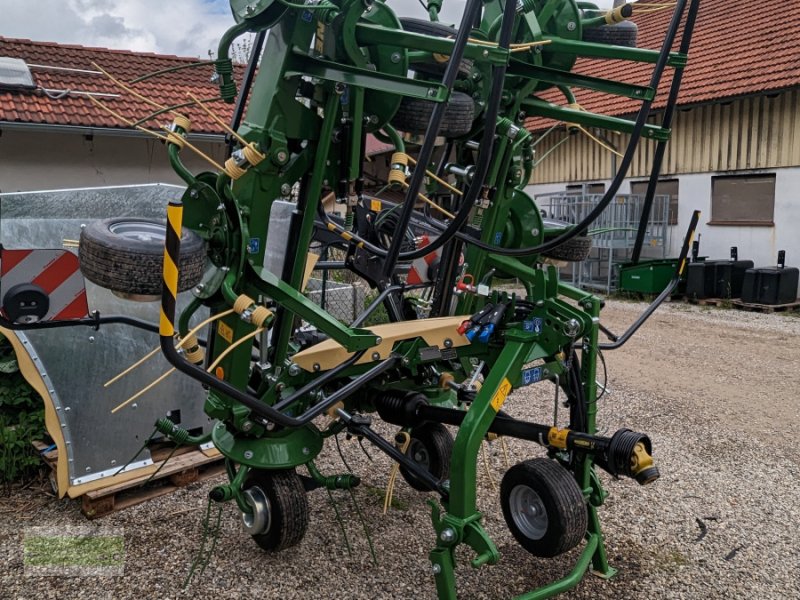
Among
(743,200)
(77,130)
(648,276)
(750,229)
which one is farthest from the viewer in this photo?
(743,200)

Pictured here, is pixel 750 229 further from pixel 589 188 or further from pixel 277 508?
pixel 277 508

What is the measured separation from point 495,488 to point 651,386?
9.29 ft

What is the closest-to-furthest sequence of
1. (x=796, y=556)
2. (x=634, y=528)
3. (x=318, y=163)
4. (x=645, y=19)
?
1. (x=318, y=163)
2. (x=796, y=556)
3. (x=634, y=528)
4. (x=645, y=19)

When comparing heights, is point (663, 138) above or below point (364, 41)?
below

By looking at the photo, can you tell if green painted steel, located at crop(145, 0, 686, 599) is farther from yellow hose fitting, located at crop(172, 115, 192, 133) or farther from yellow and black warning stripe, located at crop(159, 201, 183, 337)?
yellow and black warning stripe, located at crop(159, 201, 183, 337)

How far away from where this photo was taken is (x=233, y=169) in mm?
2641

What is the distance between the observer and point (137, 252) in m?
2.30

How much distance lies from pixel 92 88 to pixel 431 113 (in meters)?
7.95

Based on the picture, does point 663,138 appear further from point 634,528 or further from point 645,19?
point 645,19

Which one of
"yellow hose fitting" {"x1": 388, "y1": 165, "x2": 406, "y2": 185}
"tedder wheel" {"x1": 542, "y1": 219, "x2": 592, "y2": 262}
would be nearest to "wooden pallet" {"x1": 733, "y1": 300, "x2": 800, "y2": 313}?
"tedder wheel" {"x1": 542, "y1": 219, "x2": 592, "y2": 262}

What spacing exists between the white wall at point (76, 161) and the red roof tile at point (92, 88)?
0.36m

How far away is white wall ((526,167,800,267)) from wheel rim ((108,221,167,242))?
33.8 ft

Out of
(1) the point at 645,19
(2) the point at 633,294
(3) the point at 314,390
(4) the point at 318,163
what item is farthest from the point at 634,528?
(1) the point at 645,19

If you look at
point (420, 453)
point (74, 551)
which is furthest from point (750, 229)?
point (74, 551)
